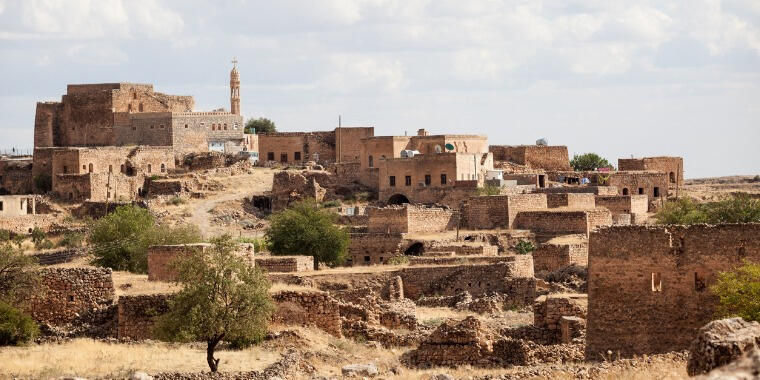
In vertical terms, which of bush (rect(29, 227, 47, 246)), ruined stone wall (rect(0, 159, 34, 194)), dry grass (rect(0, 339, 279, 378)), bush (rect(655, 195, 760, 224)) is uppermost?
ruined stone wall (rect(0, 159, 34, 194))

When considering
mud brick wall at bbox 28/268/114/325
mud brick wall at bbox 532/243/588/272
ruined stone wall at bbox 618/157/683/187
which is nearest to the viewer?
mud brick wall at bbox 28/268/114/325

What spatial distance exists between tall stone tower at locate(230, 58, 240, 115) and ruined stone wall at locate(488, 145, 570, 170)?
1455 cm

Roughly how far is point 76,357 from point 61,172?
137ft

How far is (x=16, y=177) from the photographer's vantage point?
6556cm

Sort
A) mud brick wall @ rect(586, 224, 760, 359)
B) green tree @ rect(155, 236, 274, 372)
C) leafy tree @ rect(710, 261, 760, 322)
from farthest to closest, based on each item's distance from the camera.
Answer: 1. mud brick wall @ rect(586, 224, 760, 359)
2. green tree @ rect(155, 236, 274, 372)
3. leafy tree @ rect(710, 261, 760, 322)

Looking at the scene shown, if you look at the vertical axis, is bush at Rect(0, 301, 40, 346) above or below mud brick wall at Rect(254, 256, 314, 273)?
below

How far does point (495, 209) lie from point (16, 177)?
27.2 metres

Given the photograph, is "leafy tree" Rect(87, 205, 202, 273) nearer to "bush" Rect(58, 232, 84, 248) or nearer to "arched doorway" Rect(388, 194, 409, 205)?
"bush" Rect(58, 232, 84, 248)

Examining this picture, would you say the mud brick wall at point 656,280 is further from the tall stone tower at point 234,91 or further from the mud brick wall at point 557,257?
the tall stone tower at point 234,91

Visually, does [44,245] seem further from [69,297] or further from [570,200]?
[69,297]

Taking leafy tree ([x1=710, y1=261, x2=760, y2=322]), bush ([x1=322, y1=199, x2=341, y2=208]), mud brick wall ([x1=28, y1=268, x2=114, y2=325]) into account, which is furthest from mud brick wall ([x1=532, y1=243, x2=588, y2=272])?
bush ([x1=322, y1=199, x2=341, y2=208])

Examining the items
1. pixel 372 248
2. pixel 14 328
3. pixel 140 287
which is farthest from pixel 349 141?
pixel 14 328

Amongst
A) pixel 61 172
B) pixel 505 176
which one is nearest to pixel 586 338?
pixel 505 176

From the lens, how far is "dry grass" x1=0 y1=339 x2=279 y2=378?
21203mm
